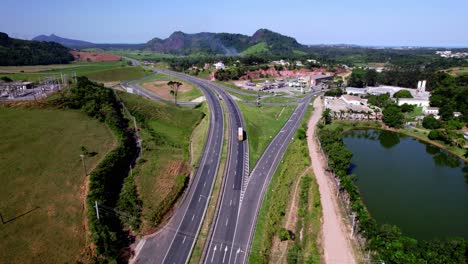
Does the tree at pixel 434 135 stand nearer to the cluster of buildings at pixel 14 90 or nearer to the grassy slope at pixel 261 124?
the grassy slope at pixel 261 124

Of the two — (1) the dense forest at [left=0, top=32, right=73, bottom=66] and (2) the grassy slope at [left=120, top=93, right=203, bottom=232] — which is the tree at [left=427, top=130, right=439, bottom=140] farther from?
(1) the dense forest at [left=0, top=32, right=73, bottom=66]

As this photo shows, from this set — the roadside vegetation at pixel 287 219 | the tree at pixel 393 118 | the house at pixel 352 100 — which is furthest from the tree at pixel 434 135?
the roadside vegetation at pixel 287 219

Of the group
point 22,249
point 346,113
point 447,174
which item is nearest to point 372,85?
point 346,113

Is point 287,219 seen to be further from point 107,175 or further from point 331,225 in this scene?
point 107,175

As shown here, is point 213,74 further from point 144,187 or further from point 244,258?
point 244,258

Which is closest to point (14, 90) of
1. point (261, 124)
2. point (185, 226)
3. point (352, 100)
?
point (261, 124)
